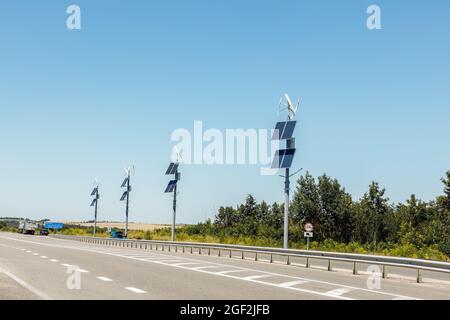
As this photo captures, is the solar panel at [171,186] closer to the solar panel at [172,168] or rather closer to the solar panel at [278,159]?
the solar panel at [172,168]

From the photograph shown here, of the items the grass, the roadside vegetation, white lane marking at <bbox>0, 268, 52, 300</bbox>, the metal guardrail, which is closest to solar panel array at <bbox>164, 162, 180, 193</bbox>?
the metal guardrail

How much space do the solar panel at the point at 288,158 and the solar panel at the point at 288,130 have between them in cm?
97

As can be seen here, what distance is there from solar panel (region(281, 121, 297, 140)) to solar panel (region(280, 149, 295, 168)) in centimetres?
97

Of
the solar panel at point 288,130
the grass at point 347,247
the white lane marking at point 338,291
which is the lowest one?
the grass at point 347,247

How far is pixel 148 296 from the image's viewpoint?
1323 centimetres

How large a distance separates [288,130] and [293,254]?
10.4 m

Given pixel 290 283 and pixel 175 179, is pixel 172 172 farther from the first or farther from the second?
pixel 290 283

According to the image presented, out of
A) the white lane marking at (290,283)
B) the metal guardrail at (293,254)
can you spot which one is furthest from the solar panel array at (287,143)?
the white lane marking at (290,283)

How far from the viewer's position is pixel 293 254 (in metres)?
31.7

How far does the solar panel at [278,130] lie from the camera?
130 feet

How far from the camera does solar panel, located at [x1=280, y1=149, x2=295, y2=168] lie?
1484 inches
